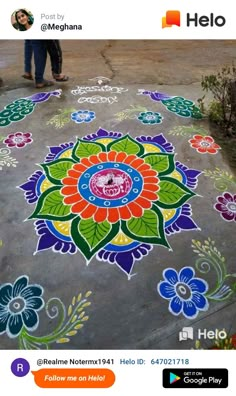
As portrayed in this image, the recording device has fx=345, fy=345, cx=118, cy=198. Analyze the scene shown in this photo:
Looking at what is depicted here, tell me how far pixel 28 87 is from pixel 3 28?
1.23 m

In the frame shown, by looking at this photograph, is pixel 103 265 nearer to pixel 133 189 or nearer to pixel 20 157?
pixel 133 189

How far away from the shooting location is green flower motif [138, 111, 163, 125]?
11.6ft

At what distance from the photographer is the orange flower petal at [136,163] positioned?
118 inches

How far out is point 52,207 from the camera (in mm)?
2637

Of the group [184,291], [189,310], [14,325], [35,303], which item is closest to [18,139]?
[35,303]

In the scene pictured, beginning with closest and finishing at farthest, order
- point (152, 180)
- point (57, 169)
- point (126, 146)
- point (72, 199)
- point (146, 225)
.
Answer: point (146, 225)
point (72, 199)
point (152, 180)
point (57, 169)
point (126, 146)

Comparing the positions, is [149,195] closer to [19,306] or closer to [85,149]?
[85,149]

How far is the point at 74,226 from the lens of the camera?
2494mm

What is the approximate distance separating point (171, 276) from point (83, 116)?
213 centimetres

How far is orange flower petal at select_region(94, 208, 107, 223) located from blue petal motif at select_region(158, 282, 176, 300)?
2.19ft

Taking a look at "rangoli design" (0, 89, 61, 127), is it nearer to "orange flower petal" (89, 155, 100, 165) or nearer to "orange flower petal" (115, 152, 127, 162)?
"orange flower petal" (89, 155, 100, 165)

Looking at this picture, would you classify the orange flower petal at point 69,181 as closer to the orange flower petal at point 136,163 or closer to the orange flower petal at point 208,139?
the orange flower petal at point 136,163

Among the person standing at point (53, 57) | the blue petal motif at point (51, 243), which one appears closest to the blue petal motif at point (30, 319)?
the blue petal motif at point (51, 243)

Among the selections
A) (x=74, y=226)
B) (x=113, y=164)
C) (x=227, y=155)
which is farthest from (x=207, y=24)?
(x=74, y=226)
